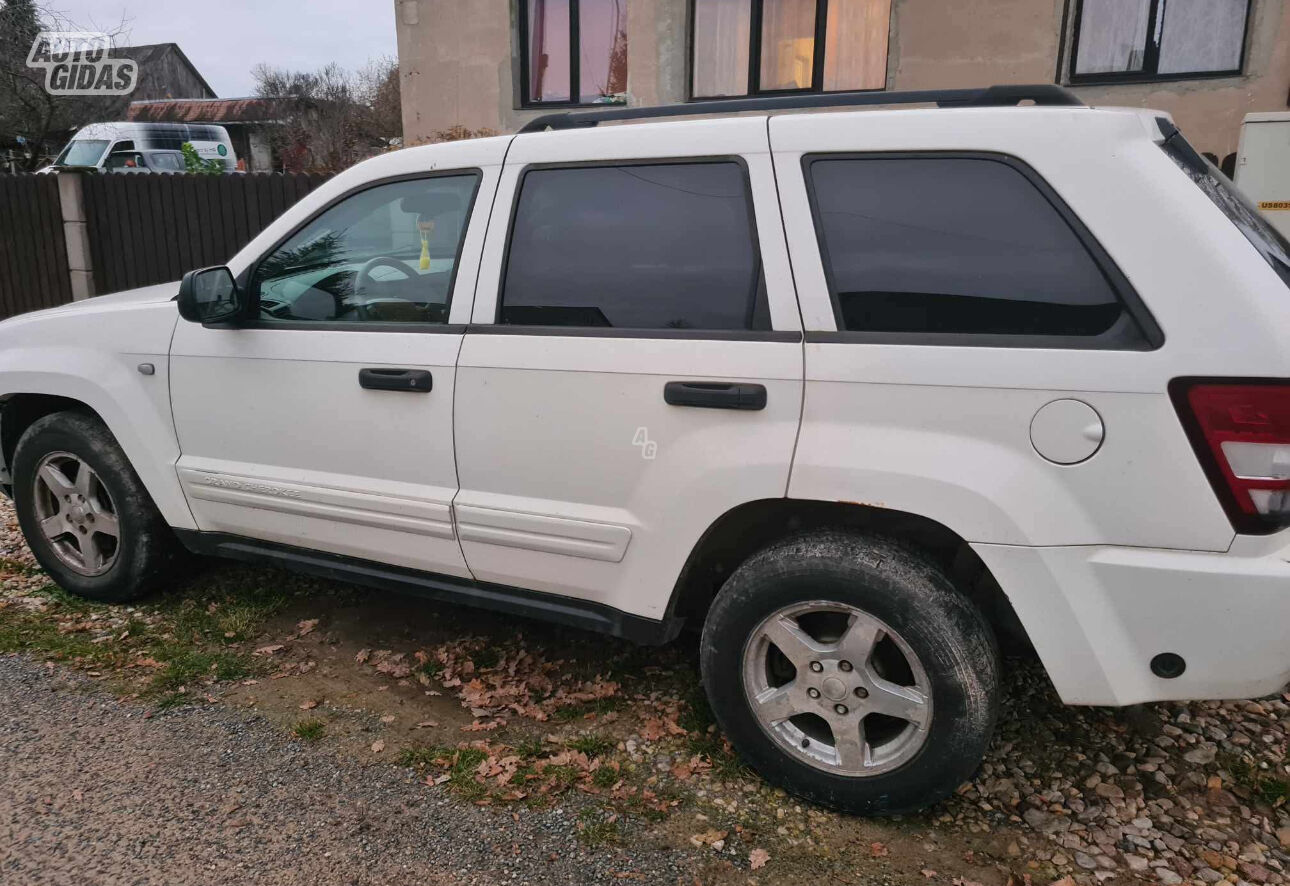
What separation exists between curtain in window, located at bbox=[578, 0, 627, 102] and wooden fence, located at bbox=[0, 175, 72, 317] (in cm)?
620

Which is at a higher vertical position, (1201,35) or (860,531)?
(1201,35)

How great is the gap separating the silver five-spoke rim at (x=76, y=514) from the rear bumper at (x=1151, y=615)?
3.54 metres

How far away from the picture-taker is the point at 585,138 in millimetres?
2953

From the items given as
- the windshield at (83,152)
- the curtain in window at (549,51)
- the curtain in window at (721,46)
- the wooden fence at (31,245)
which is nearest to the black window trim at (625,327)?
the curtain in window at (721,46)

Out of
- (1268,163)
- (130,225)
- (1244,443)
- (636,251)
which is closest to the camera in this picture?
(1244,443)

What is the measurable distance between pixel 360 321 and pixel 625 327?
41.2 inches

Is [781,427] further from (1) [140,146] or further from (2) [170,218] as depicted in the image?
(1) [140,146]

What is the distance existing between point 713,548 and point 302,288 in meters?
1.80

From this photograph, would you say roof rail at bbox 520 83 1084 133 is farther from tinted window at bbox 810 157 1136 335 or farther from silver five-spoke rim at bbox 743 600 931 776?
silver five-spoke rim at bbox 743 600 931 776

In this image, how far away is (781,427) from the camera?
8.38ft

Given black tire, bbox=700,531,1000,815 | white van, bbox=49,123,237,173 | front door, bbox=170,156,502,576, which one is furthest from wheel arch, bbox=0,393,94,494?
white van, bbox=49,123,237,173

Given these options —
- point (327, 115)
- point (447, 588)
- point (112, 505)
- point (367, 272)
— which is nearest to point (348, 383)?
point (367, 272)

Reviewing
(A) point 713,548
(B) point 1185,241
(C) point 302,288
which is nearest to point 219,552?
(C) point 302,288

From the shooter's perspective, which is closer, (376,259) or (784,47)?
(376,259)
